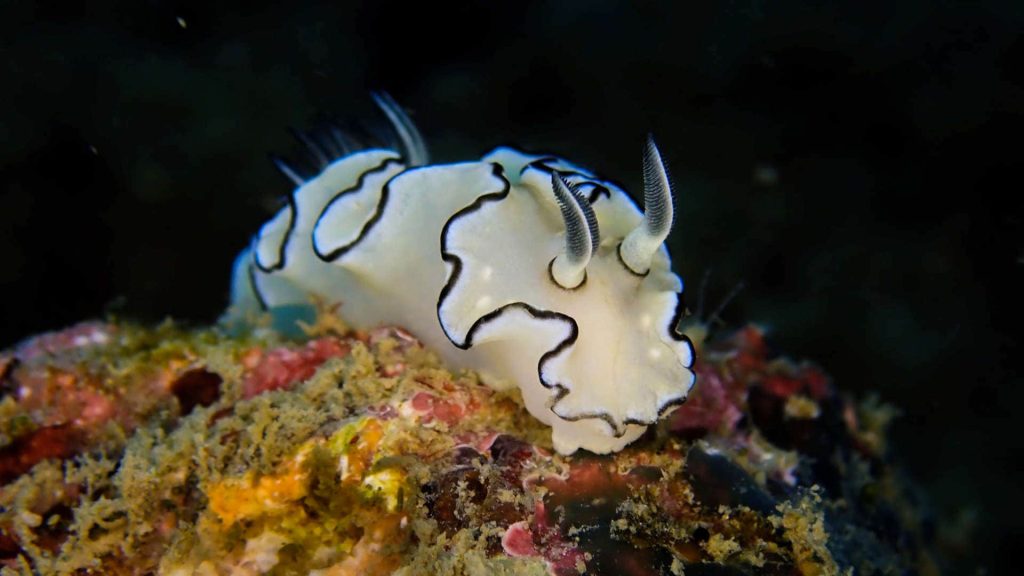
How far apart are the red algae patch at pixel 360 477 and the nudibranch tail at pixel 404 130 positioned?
102cm

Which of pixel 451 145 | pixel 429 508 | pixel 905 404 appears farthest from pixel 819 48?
pixel 429 508

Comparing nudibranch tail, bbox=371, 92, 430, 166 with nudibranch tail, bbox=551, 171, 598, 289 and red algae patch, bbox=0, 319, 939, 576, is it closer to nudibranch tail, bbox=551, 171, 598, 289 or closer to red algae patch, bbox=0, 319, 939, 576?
red algae patch, bbox=0, 319, 939, 576

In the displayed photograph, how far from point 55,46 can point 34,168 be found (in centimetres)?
121

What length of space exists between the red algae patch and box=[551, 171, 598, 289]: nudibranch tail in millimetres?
589

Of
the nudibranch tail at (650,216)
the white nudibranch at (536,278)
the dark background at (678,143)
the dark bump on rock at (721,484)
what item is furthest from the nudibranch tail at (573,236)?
the dark background at (678,143)

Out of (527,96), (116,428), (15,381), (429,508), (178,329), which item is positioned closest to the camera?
(429,508)

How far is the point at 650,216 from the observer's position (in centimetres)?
208

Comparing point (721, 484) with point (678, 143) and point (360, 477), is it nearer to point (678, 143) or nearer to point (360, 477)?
point (360, 477)

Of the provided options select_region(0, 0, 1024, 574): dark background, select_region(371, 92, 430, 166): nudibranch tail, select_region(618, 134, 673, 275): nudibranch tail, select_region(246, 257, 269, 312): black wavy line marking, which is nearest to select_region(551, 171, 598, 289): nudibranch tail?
select_region(618, 134, 673, 275): nudibranch tail

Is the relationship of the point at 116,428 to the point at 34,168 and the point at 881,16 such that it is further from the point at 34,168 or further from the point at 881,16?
the point at 881,16

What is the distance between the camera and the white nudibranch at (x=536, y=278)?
2.07m

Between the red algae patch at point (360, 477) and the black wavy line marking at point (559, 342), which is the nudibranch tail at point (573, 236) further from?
the red algae patch at point (360, 477)

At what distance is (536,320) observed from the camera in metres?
2.05

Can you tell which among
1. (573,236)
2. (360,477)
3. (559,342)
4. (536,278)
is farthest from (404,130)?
(360,477)
